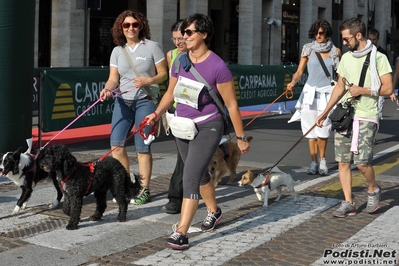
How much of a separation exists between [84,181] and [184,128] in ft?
3.86

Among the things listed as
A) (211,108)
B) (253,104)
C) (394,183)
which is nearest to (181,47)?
(211,108)

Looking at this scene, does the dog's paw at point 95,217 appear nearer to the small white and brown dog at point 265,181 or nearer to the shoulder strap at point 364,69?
the small white and brown dog at point 265,181

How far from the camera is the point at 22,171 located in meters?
6.86

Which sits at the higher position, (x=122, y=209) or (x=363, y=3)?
(x=363, y=3)

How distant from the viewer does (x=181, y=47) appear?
23.8 feet

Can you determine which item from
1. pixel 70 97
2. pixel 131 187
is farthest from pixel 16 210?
pixel 70 97

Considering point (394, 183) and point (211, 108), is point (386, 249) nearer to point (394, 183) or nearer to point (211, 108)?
point (211, 108)

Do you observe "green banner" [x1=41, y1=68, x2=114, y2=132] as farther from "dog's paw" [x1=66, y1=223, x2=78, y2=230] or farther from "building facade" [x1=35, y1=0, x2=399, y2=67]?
"building facade" [x1=35, y1=0, x2=399, y2=67]

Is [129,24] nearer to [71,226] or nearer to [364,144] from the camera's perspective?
[71,226]

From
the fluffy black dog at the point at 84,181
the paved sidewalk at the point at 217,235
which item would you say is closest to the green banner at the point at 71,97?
the paved sidewalk at the point at 217,235

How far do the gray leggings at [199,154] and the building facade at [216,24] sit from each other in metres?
16.1

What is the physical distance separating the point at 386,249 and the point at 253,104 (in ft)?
42.4

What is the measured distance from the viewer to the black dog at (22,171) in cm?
677

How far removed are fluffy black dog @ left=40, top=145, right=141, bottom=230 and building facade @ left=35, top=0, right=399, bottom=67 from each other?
15.3 meters
